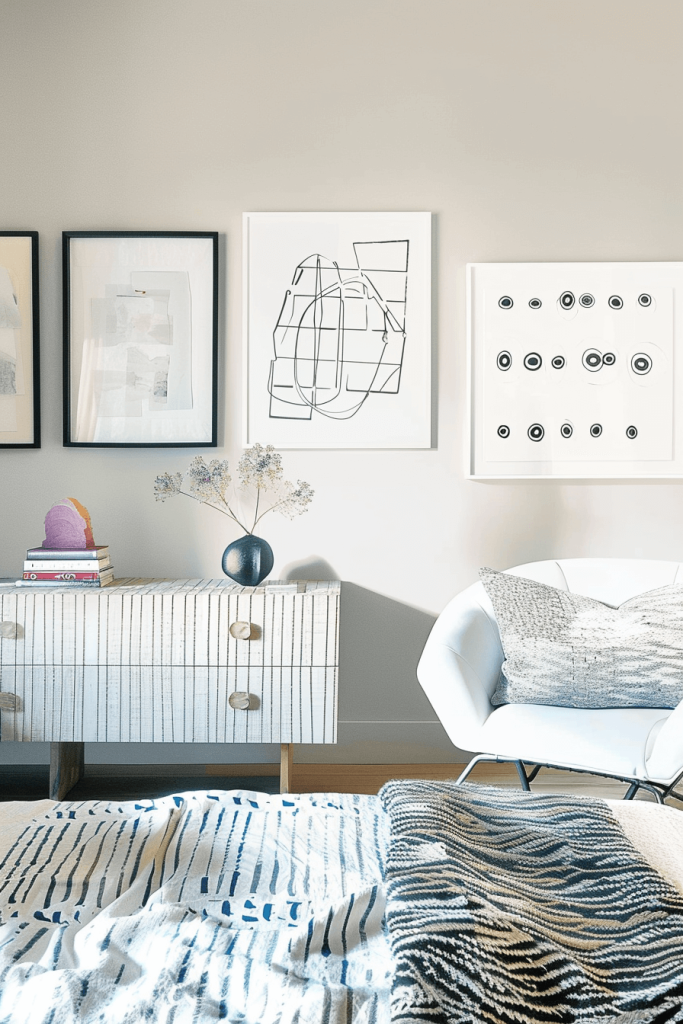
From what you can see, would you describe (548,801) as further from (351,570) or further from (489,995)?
(351,570)

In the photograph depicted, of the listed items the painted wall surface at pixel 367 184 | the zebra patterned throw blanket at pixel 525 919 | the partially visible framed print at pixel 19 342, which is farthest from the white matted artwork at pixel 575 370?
the zebra patterned throw blanket at pixel 525 919

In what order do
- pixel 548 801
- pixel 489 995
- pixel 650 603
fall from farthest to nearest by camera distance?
pixel 650 603 < pixel 548 801 < pixel 489 995

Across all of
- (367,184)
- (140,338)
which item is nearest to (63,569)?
(140,338)

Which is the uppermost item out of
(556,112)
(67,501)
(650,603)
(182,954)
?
(556,112)

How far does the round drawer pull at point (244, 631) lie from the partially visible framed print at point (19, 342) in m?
1.06

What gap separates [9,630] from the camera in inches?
93.5

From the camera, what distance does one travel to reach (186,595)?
7.89 ft

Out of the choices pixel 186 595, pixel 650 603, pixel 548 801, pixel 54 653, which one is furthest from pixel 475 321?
pixel 548 801

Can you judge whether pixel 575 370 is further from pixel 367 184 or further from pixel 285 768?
pixel 285 768

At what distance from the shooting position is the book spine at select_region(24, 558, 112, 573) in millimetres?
2512

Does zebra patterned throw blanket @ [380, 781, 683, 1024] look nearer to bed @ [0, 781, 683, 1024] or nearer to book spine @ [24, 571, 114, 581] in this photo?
bed @ [0, 781, 683, 1024]

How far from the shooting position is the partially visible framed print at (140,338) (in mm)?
2793

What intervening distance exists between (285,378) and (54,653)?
1.18 meters

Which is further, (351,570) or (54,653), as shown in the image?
(351,570)
